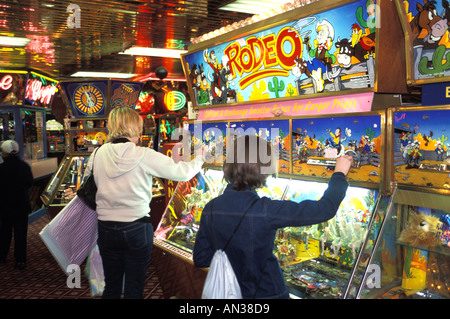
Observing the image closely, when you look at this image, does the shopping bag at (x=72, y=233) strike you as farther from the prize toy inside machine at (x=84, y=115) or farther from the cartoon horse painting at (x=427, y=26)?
the prize toy inside machine at (x=84, y=115)

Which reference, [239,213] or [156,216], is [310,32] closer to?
[239,213]

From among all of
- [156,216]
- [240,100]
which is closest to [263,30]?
[240,100]

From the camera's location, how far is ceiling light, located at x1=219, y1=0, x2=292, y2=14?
17.4 feet

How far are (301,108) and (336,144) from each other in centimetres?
54

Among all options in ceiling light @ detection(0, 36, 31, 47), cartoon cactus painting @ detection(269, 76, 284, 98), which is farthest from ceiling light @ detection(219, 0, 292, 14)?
ceiling light @ detection(0, 36, 31, 47)

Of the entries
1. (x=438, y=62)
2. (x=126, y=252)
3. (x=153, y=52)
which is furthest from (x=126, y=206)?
(x=153, y=52)

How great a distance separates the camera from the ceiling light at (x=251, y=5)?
209 inches

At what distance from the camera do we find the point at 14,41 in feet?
23.8

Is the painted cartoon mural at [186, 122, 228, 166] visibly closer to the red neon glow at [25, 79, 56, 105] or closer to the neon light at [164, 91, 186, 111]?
the red neon glow at [25, 79, 56, 105]

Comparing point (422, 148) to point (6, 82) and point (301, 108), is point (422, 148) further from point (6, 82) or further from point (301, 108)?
point (6, 82)

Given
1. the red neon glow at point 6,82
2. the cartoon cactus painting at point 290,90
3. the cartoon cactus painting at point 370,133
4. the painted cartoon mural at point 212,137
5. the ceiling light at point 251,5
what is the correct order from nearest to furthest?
1. the cartoon cactus painting at point 370,133
2. the cartoon cactus painting at point 290,90
3. the painted cartoon mural at point 212,137
4. the ceiling light at point 251,5
5. the red neon glow at point 6,82

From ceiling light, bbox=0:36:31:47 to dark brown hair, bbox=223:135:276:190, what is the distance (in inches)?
263

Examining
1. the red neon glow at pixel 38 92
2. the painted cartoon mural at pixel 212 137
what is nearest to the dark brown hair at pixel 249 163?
the painted cartoon mural at pixel 212 137

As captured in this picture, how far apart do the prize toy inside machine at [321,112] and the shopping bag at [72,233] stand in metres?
0.64
